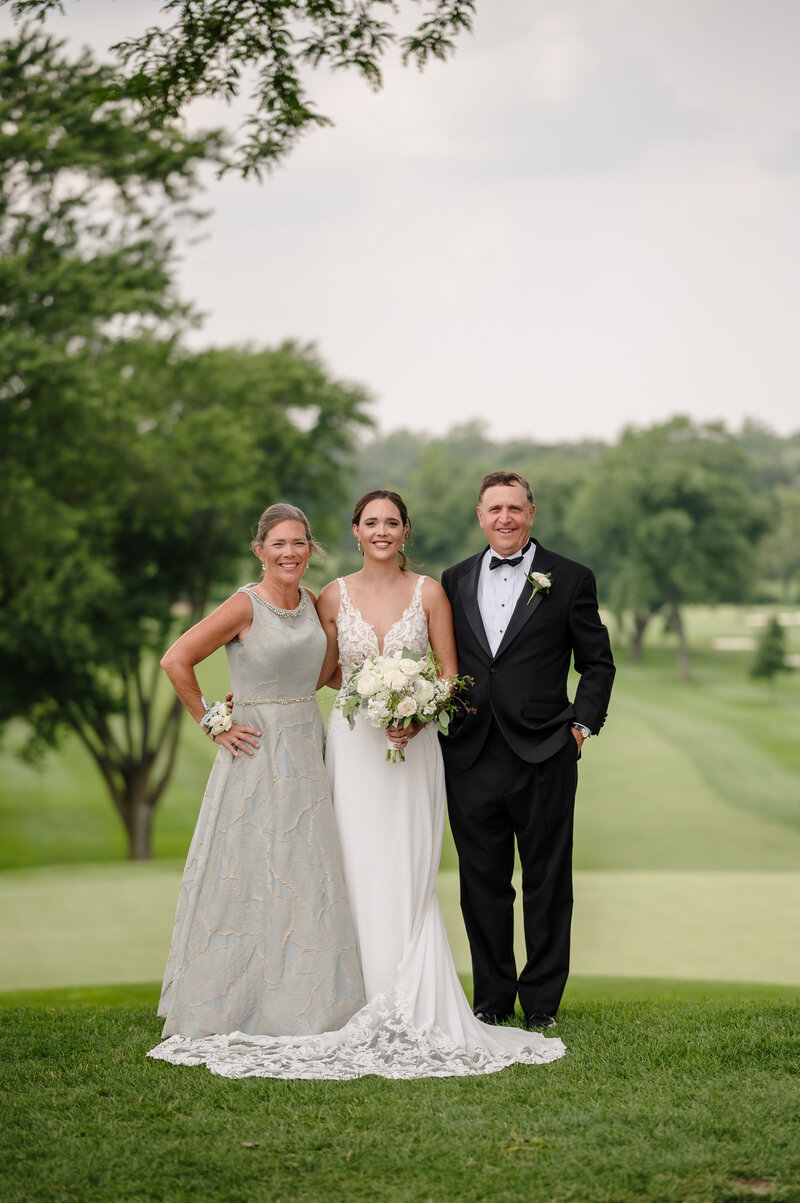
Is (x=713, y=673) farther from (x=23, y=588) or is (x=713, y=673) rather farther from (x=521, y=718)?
(x=521, y=718)

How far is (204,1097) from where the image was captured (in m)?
4.06

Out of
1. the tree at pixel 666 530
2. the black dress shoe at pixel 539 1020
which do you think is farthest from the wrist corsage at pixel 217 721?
the tree at pixel 666 530

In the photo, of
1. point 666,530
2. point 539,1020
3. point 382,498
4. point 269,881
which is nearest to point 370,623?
point 382,498

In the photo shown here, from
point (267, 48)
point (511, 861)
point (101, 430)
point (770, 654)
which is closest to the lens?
point (511, 861)

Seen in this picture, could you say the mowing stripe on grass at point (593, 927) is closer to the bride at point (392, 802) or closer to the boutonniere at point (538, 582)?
the bride at point (392, 802)

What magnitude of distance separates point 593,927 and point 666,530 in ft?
67.0

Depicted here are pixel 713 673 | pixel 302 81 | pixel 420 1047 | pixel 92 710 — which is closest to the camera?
pixel 420 1047

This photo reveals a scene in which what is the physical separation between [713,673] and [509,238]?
47.5ft

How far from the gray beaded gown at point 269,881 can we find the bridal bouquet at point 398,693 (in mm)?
307

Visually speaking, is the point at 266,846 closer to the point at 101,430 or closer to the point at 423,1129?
the point at 423,1129

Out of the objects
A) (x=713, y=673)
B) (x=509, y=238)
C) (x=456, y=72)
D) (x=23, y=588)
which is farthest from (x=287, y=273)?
(x=23, y=588)

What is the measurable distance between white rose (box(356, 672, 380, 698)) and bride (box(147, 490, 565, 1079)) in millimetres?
220

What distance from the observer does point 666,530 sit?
1224 inches

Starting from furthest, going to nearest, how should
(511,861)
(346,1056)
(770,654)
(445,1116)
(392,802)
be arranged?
1. (770,654)
2. (511,861)
3. (392,802)
4. (346,1056)
5. (445,1116)
